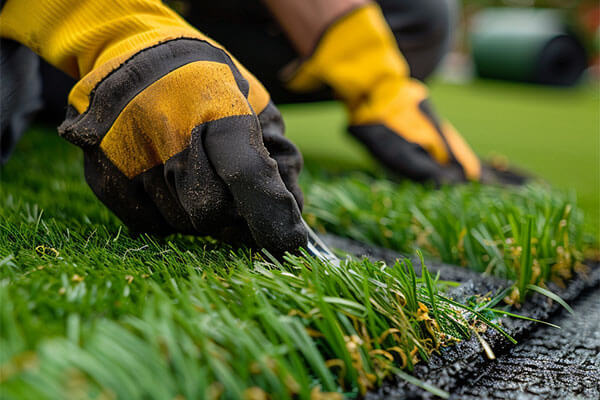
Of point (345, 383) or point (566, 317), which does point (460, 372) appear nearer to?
point (345, 383)

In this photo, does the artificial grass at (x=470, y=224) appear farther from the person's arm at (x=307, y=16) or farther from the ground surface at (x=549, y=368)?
the person's arm at (x=307, y=16)

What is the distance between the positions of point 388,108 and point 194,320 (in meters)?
1.23

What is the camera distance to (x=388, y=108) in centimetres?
162

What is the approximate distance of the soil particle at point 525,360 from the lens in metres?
0.63

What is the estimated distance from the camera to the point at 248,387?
508 millimetres

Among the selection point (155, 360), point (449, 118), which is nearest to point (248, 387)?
point (155, 360)

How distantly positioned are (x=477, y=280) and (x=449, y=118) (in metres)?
3.06

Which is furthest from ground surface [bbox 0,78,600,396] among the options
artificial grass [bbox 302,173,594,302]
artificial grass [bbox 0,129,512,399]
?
artificial grass [bbox 302,173,594,302]

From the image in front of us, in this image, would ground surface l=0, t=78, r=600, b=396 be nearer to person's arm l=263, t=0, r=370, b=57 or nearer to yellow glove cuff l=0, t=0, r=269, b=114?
yellow glove cuff l=0, t=0, r=269, b=114

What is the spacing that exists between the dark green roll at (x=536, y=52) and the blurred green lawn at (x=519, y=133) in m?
0.66

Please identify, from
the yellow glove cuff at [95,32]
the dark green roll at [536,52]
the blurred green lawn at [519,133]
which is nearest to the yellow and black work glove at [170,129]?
the yellow glove cuff at [95,32]

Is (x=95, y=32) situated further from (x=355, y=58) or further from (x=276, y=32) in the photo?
(x=276, y=32)

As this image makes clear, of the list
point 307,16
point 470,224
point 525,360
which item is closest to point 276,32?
point 307,16

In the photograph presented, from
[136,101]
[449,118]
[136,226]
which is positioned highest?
[136,101]
